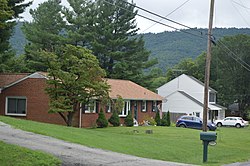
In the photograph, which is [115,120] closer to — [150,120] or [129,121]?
[129,121]

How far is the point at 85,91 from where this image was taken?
36.6 metres

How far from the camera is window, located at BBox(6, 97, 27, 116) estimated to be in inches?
1644

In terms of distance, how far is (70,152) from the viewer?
1706 centimetres

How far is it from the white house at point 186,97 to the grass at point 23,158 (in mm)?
51275

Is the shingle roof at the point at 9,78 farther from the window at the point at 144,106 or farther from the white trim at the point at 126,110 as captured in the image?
the window at the point at 144,106

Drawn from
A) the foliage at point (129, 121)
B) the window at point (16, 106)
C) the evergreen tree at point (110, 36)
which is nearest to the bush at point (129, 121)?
the foliage at point (129, 121)

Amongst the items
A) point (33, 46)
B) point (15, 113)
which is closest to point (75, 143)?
point (15, 113)

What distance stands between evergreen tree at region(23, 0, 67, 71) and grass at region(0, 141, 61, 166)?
49912mm

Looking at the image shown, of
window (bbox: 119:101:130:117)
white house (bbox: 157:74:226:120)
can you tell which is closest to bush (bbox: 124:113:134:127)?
window (bbox: 119:101:130:117)

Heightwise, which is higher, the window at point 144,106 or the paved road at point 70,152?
the window at point 144,106

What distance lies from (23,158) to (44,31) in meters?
56.2

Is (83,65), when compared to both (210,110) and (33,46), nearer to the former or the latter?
(33,46)

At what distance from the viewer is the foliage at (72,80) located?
35844 millimetres

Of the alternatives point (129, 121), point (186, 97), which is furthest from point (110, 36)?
point (129, 121)
